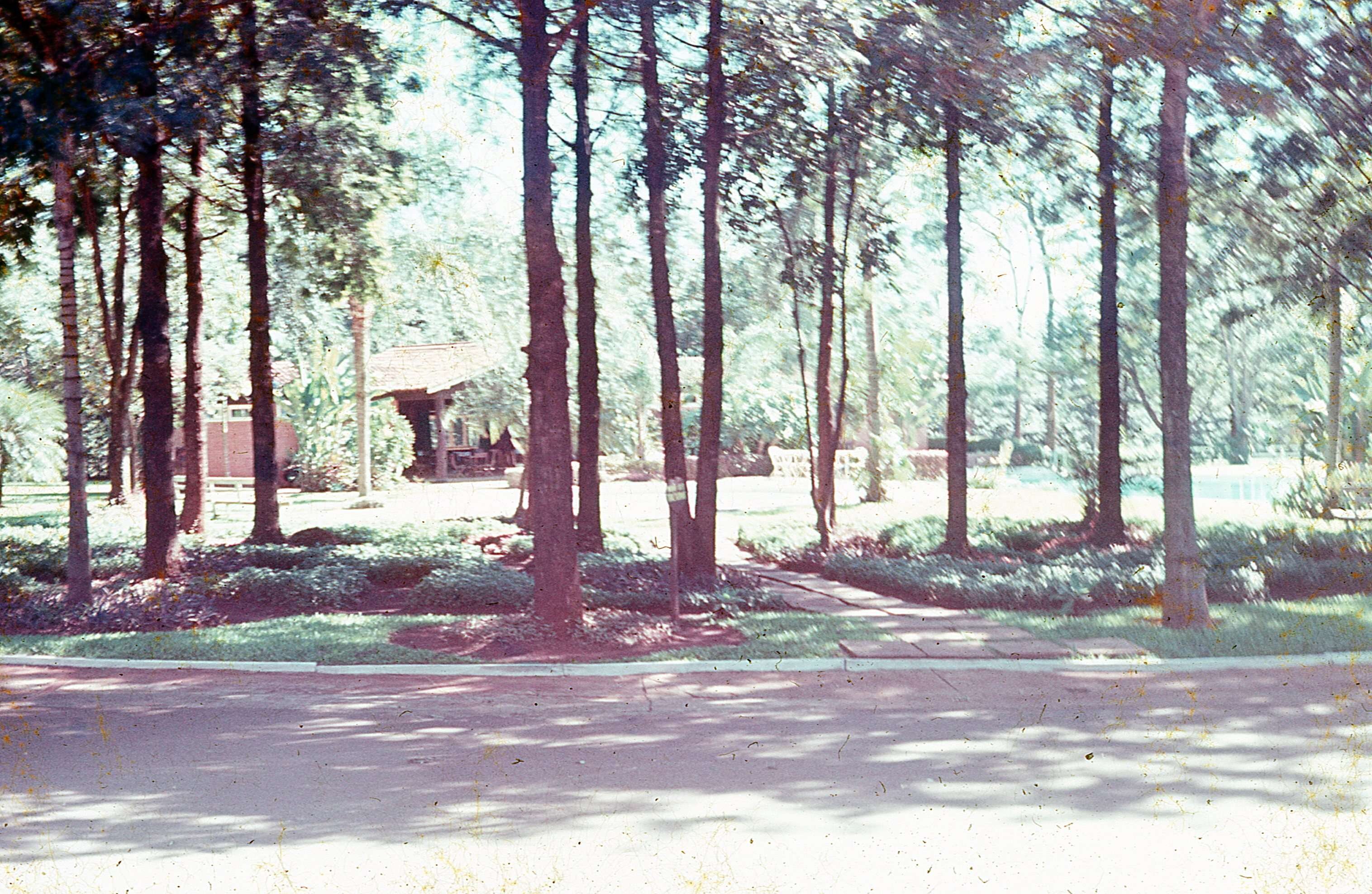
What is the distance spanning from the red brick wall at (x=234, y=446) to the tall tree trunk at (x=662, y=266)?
31.4 metres

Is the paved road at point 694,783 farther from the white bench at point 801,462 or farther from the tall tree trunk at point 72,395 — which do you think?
the white bench at point 801,462

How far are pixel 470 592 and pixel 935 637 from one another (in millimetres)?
5294

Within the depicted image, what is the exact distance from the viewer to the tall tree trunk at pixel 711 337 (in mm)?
14781

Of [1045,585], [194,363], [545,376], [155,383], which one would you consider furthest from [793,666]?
[194,363]

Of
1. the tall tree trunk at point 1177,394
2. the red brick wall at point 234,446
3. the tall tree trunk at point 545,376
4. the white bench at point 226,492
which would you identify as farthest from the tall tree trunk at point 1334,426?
the red brick wall at point 234,446

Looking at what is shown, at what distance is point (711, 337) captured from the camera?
15.0 meters

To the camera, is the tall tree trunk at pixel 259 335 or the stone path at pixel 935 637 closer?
the stone path at pixel 935 637

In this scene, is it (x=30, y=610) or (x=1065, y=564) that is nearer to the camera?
(x=30, y=610)

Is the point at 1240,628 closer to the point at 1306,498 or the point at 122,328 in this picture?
the point at 1306,498

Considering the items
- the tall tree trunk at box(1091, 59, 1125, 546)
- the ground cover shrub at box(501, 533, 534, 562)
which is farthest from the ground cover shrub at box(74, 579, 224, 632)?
the tall tree trunk at box(1091, 59, 1125, 546)

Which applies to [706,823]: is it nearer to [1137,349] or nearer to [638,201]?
[638,201]

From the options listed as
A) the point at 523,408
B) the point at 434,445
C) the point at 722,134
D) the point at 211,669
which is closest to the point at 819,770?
the point at 211,669

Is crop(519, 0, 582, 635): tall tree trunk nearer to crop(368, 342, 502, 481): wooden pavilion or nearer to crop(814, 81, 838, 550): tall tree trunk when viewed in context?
crop(814, 81, 838, 550): tall tree trunk

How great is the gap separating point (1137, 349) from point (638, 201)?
1992 centimetres
